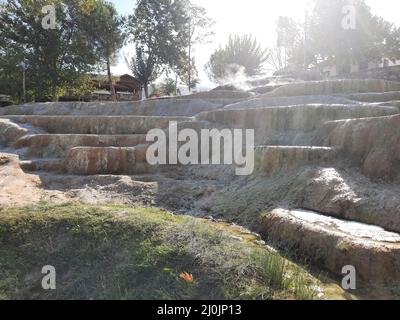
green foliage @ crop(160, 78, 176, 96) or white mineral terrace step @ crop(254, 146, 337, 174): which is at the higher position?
green foliage @ crop(160, 78, 176, 96)

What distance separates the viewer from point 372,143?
6992 mm

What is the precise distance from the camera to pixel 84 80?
1050 inches

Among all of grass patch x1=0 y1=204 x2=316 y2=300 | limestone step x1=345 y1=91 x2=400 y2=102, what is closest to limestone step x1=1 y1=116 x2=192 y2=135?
limestone step x1=345 y1=91 x2=400 y2=102

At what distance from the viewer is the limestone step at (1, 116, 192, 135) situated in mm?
12922

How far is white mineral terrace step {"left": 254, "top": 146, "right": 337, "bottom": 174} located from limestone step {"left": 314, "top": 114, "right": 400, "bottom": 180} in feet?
1.21

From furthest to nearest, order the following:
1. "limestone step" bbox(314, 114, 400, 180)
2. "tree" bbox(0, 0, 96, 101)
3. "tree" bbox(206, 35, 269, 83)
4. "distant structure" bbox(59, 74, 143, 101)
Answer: "tree" bbox(206, 35, 269, 83) → "distant structure" bbox(59, 74, 143, 101) → "tree" bbox(0, 0, 96, 101) → "limestone step" bbox(314, 114, 400, 180)

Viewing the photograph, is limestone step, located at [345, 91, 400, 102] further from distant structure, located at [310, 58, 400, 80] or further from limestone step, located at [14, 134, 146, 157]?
distant structure, located at [310, 58, 400, 80]

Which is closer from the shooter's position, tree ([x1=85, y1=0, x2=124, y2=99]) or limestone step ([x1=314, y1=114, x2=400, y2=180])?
limestone step ([x1=314, y1=114, x2=400, y2=180])

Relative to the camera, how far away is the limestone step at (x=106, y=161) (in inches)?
389

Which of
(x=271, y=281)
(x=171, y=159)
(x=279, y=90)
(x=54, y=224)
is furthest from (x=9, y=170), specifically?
(x=279, y=90)

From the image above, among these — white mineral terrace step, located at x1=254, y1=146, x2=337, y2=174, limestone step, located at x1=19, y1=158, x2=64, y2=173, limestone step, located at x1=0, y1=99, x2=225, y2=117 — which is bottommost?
limestone step, located at x1=19, y1=158, x2=64, y2=173

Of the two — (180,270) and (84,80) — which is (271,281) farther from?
(84,80)

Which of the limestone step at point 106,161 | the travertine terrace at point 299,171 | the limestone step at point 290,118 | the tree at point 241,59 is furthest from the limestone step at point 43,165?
the tree at point 241,59

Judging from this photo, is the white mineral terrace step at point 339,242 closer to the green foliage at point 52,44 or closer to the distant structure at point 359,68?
the distant structure at point 359,68
